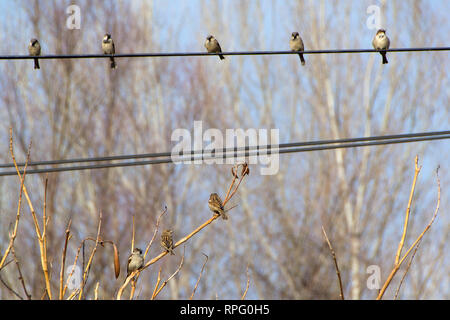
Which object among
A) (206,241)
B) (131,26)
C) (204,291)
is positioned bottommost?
(204,291)

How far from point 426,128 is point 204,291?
681cm

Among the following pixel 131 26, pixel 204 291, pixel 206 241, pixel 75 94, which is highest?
pixel 131 26

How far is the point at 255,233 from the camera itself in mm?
17766

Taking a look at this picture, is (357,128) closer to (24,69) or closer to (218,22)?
(218,22)

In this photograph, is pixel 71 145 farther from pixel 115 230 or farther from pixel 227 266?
pixel 227 266

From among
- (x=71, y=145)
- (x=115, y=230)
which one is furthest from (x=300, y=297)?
(x=71, y=145)

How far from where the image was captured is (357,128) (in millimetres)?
17562

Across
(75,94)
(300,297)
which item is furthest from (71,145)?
(300,297)

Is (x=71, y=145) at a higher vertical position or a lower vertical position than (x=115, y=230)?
higher

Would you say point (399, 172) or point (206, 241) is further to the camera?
point (206, 241)

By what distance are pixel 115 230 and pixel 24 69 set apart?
193 inches

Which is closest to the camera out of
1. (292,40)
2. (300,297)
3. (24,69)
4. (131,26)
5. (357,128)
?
(292,40)

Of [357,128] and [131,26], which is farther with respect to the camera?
[131,26]

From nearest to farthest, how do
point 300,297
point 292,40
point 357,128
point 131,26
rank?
point 292,40 → point 300,297 → point 357,128 → point 131,26
